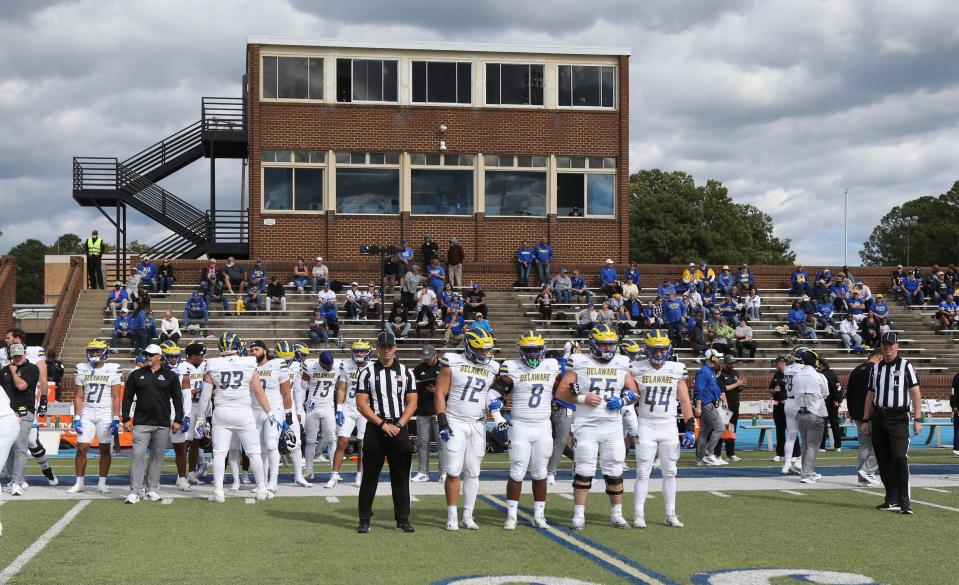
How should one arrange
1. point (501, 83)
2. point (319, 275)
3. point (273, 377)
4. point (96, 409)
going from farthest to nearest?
point (501, 83) < point (319, 275) < point (273, 377) < point (96, 409)

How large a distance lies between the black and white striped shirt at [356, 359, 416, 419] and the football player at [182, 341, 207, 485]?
3.34 meters

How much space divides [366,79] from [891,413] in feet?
84.7

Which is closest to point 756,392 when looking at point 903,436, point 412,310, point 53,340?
point 412,310

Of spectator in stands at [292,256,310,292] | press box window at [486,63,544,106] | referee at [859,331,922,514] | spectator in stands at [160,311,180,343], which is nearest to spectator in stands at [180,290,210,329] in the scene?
spectator in stands at [160,311,180,343]

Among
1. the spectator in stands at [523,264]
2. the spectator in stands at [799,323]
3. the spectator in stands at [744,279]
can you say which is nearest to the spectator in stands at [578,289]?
the spectator in stands at [523,264]

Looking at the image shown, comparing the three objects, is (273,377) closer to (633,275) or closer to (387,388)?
(387,388)

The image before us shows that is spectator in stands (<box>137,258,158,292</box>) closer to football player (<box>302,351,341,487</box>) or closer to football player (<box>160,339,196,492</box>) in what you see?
football player (<box>302,351,341,487</box>)

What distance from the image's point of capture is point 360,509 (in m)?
10.3

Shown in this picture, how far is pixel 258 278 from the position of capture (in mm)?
30516

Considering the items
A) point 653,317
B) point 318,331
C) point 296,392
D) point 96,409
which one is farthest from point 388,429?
point 653,317

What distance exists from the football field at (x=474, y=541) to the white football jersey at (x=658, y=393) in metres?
1.15

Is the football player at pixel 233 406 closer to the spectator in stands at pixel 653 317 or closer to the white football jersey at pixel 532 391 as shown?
the white football jersey at pixel 532 391

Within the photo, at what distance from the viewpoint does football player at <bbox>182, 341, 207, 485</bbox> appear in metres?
13.3

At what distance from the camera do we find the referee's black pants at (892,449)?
11633 mm
